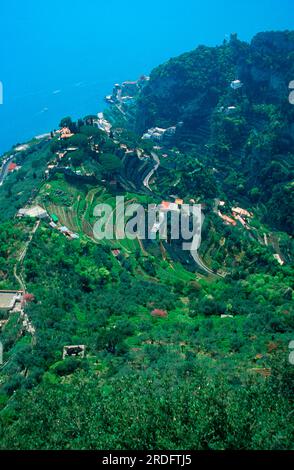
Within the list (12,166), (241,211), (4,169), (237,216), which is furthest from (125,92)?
(237,216)

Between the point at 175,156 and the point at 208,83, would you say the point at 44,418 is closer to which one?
the point at 175,156

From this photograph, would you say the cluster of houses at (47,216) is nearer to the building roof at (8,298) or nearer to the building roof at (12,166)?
the building roof at (8,298)

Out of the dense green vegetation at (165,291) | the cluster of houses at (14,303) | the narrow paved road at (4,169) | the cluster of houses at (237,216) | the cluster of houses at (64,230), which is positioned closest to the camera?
the dense green vegetation at (165,291)

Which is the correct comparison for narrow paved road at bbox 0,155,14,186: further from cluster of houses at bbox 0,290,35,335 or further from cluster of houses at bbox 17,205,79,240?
cluster of houses at bbox 0,290,35,335

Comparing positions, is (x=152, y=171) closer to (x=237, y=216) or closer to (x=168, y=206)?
(x=168, y=206)

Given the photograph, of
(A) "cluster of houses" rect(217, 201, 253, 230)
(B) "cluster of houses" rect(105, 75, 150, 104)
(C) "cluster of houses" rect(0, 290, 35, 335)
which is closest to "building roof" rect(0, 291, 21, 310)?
(C) "cluster of houses" rect(0, 290, 35, 335)

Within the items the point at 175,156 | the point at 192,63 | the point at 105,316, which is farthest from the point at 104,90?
the point at 105,316

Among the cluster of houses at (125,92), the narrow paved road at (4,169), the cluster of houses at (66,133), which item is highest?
the cluster of houses at (125,92)

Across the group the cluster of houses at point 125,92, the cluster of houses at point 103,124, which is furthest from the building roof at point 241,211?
the cluster of houses at point 125,92
